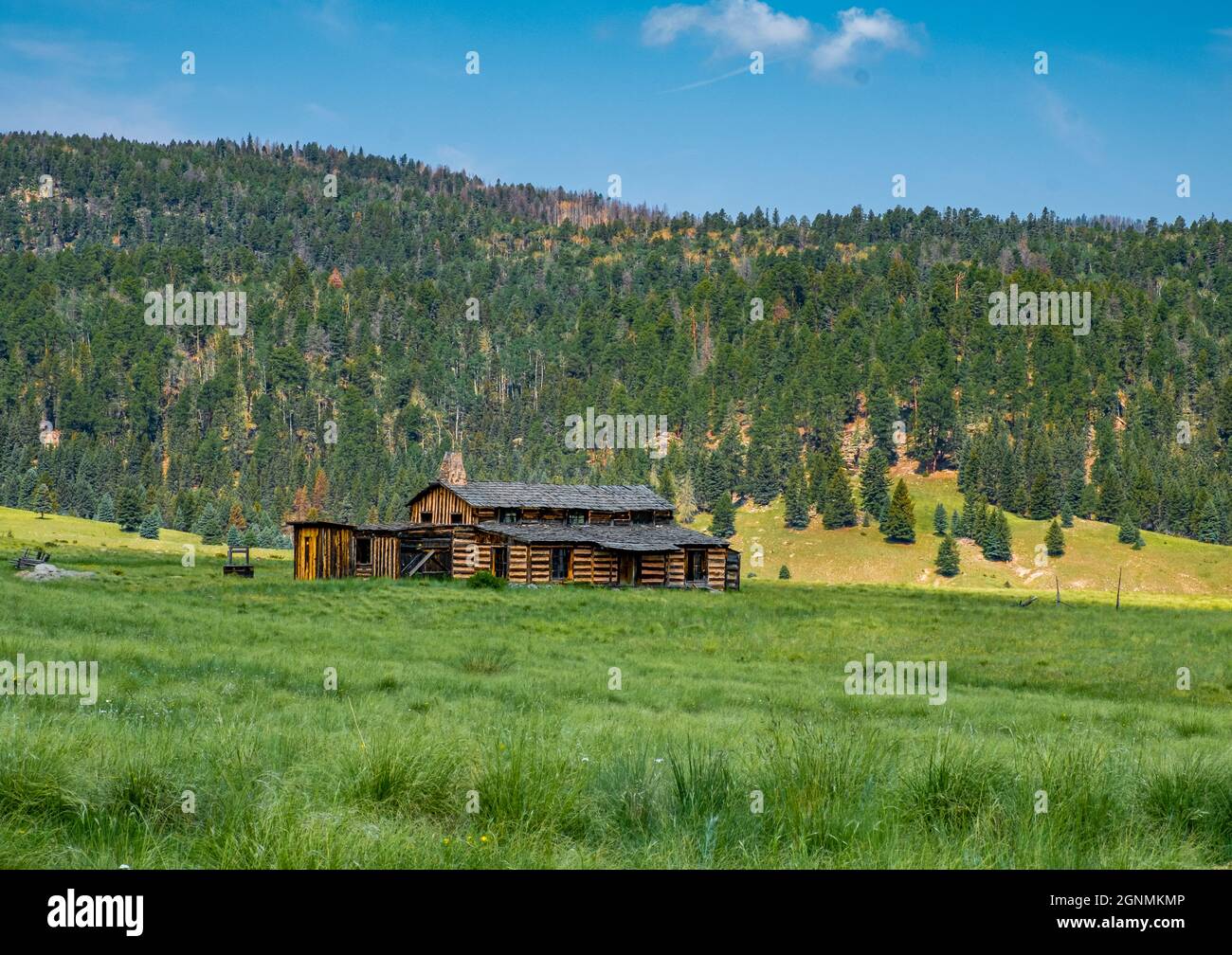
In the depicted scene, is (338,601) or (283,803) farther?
(338,601)

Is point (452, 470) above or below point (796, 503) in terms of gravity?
above

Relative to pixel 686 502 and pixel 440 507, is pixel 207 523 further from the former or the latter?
pixel 686 502

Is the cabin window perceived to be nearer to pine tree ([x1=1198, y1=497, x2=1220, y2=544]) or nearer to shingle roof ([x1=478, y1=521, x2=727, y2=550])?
shingle roof ([x1=478, y1=521, x2=727, y2=550])

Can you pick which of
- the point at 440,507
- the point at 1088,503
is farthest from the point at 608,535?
the point at 1088,503

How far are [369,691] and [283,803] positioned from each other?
1020cm

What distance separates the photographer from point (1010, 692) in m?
21.6

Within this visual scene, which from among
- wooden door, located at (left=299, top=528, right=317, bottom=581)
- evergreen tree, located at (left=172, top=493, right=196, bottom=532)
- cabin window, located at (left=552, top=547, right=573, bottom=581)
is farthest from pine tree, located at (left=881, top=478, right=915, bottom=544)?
evergreen tree, located at (left=172, top=493, right=196, bottom=532)

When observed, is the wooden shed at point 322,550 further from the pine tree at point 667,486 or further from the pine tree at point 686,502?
the pine tree at point 686,502

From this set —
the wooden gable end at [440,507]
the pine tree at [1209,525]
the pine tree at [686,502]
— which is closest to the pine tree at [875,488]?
the pine tree at [686,502]

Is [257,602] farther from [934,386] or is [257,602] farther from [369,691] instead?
[934,386]

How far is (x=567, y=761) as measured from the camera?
25.7 ft

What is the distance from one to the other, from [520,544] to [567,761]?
161 ft

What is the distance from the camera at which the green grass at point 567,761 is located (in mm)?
6281
